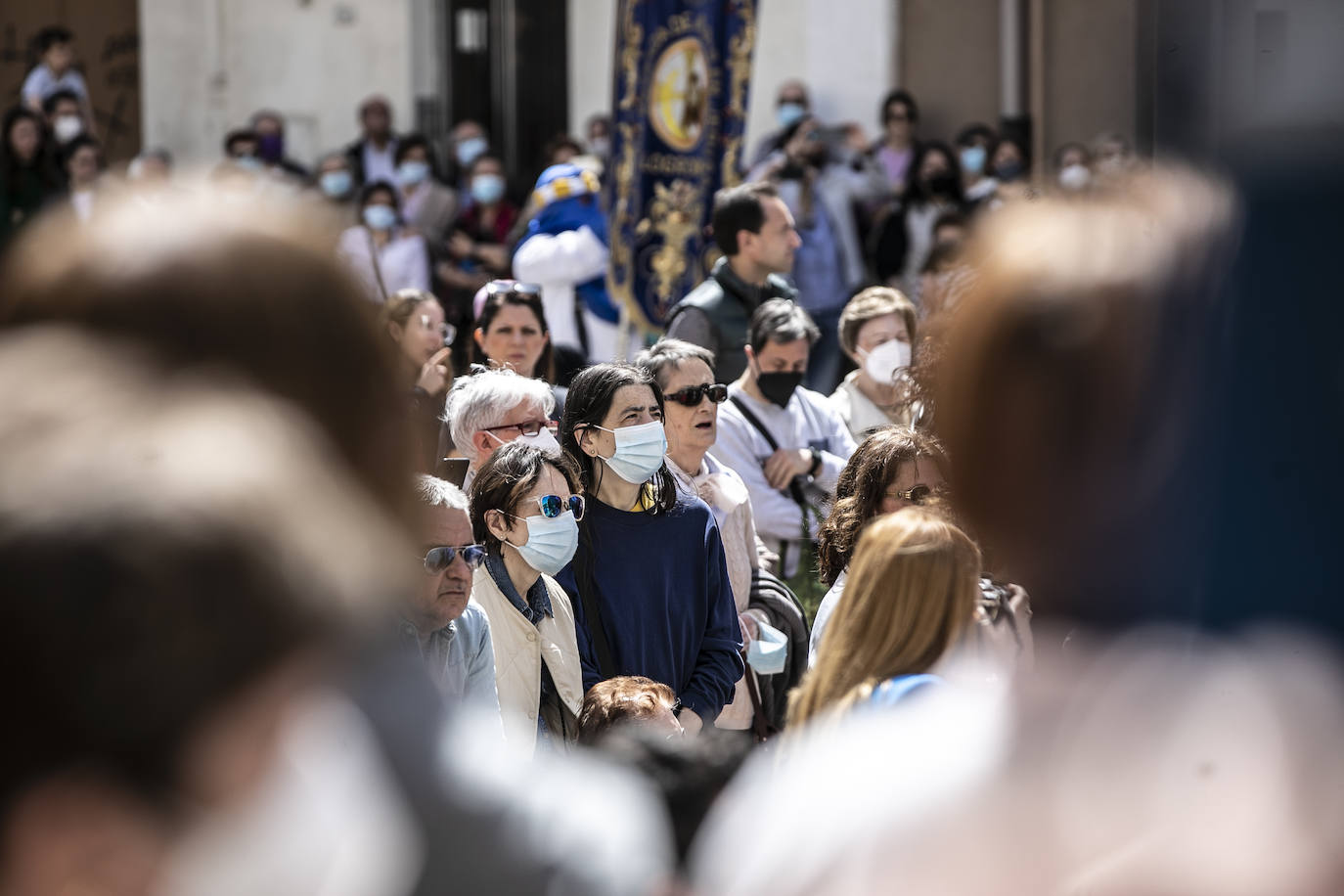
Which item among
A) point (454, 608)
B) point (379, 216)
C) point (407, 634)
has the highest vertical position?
point (379, 216)

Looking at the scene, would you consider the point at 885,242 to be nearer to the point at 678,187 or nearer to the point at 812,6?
the point at 678,187

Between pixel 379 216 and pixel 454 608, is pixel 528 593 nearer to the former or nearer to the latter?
pixel 454 608

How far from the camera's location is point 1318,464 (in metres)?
1.40

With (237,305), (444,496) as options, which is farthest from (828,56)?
(237,305)

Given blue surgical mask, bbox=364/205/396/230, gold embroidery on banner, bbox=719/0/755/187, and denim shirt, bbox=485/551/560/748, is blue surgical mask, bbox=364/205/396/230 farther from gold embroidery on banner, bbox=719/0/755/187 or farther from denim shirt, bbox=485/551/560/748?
denim shirt, bbox=485/551/560/748

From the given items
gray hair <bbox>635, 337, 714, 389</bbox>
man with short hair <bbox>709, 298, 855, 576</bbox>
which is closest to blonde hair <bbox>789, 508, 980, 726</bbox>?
gray hair <bbox>635, 337, 714, 389</bbox>

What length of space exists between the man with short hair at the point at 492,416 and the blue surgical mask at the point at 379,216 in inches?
207

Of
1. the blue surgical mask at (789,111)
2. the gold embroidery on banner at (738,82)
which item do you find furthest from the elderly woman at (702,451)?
the blue surgical mask at (789,111)

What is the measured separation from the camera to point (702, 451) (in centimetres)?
493

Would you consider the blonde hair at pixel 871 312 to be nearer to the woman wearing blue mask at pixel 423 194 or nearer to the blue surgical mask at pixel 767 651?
the blue surgical mask at pixel 767 651

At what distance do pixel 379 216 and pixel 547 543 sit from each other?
6.26 meters

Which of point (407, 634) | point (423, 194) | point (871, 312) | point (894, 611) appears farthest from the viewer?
point (423, 194)

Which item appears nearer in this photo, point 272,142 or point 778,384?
point 778,384

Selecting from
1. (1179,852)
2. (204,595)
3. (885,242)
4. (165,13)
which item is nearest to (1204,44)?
(1179,852)
